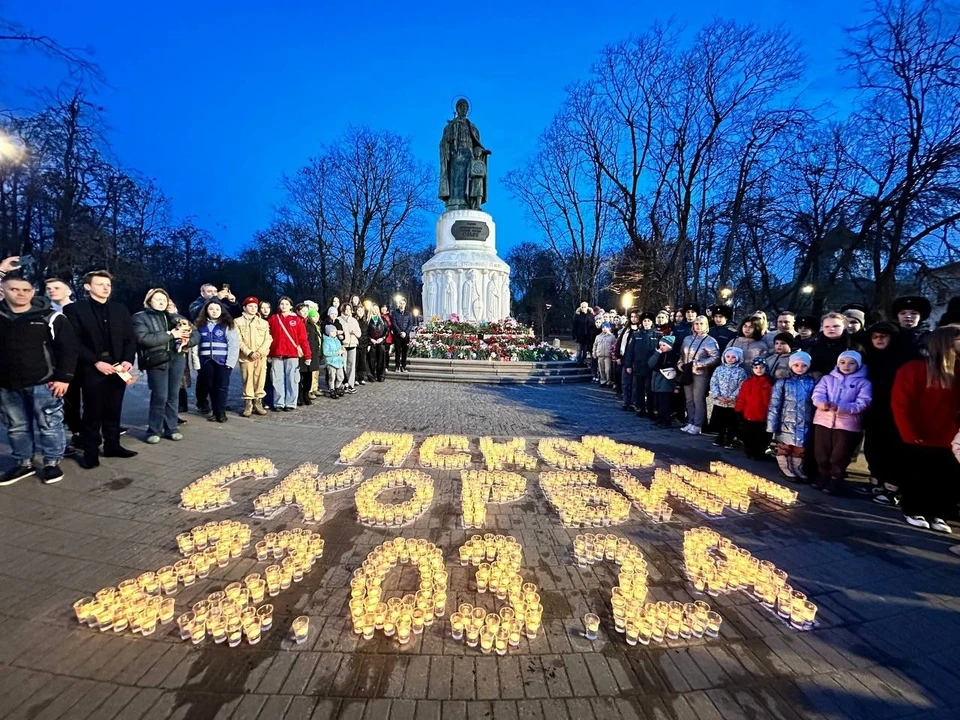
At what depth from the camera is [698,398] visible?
7.54 meters

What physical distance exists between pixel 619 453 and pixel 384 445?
11.0ft

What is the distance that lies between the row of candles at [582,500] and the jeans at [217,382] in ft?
17.9

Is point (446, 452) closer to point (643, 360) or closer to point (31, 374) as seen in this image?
point (31, 374)

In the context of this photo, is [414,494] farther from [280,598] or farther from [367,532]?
[280,598]

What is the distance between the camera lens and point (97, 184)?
56.4 ft

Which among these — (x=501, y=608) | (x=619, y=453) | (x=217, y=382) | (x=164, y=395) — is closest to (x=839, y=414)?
(x=619, y=453)

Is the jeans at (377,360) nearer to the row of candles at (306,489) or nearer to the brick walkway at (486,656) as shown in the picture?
the row of candles at (306,489)

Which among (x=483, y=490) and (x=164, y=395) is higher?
(x=164, y=395)

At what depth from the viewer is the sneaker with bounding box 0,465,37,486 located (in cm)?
438

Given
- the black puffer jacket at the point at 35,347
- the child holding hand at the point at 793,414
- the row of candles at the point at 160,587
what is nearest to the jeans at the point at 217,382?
the black puffer jacket at the point at 35,347

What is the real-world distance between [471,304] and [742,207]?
1087 centimetres

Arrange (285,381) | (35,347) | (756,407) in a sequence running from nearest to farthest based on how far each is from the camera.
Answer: (35,347) → (756,407) → (285,381)

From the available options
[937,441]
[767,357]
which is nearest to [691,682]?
[937,441]

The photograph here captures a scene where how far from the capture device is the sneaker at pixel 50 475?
4.46 m
